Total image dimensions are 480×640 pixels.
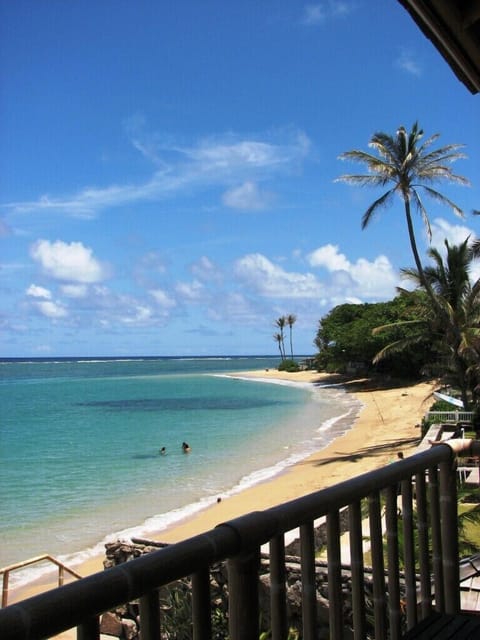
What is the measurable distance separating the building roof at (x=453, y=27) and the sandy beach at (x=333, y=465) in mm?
9655

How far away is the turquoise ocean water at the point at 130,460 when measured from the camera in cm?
1427

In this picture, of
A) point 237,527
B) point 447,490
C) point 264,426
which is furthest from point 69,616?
point 264,426

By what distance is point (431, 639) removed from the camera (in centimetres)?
222

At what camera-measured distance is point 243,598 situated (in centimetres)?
152

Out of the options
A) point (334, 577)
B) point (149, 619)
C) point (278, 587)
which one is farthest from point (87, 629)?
point (334, 577)

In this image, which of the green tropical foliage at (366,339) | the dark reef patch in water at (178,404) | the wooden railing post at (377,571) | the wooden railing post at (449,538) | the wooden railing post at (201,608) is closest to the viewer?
the wooden railing post at (201,608)

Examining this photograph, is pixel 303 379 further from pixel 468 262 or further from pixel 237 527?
pixel 237 527

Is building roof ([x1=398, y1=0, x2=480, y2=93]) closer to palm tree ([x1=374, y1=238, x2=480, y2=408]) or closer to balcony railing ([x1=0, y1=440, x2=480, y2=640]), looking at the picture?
balcony railing ([x1=0, y1=440, x2=480, y2=640])

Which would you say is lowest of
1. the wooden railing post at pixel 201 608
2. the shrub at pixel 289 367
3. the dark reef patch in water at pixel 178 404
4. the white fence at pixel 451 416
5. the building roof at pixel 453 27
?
the dark reef patch in water at pixel 178 404

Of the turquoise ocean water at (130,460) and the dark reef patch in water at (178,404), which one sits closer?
the turquoise ocean water at (130,460)

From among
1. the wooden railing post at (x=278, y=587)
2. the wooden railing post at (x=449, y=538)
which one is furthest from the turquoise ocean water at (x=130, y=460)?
the wooden railing post at (x=278, y=587)

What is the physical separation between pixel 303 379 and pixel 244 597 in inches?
2900

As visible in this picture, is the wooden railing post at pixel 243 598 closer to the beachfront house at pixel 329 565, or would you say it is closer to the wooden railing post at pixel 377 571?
the beachfront house at pixel 329 565

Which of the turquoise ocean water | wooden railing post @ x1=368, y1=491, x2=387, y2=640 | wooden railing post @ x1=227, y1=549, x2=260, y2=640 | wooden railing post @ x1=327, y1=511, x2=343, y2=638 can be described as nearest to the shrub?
the turquoise ocean water
